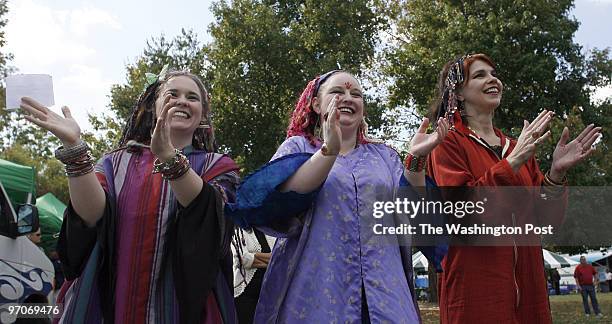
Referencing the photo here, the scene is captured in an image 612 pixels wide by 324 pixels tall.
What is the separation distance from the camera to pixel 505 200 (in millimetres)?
3016

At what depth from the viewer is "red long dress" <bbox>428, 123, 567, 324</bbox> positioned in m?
2.91

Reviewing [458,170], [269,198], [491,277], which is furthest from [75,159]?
[491,277]

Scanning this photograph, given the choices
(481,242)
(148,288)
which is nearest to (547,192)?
(481,242)

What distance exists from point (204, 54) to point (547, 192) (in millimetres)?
17603

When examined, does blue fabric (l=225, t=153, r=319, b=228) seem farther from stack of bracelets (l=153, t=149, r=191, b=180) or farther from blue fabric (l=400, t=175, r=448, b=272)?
blue fabric (l=400, t=175, r=448, b=272)

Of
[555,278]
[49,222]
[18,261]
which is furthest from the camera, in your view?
[555,278]

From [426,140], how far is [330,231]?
0.57m

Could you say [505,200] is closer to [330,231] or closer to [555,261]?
[330,231]

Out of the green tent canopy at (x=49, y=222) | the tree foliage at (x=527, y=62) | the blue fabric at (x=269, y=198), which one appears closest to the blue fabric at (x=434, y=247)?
the blue fabric at (x=269, y=198)

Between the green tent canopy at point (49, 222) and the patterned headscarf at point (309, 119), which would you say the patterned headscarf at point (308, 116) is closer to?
the patterned headscarf at point (309, 119)

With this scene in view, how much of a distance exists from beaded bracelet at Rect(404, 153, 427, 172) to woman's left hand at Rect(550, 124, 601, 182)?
3.24 ft

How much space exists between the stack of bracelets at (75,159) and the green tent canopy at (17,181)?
6.73 meters

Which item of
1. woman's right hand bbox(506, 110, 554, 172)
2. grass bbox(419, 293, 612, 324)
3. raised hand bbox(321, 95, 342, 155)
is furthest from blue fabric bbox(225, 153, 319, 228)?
grass bbox(419, 293, 612, 324)

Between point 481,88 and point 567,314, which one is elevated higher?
point 481,88
